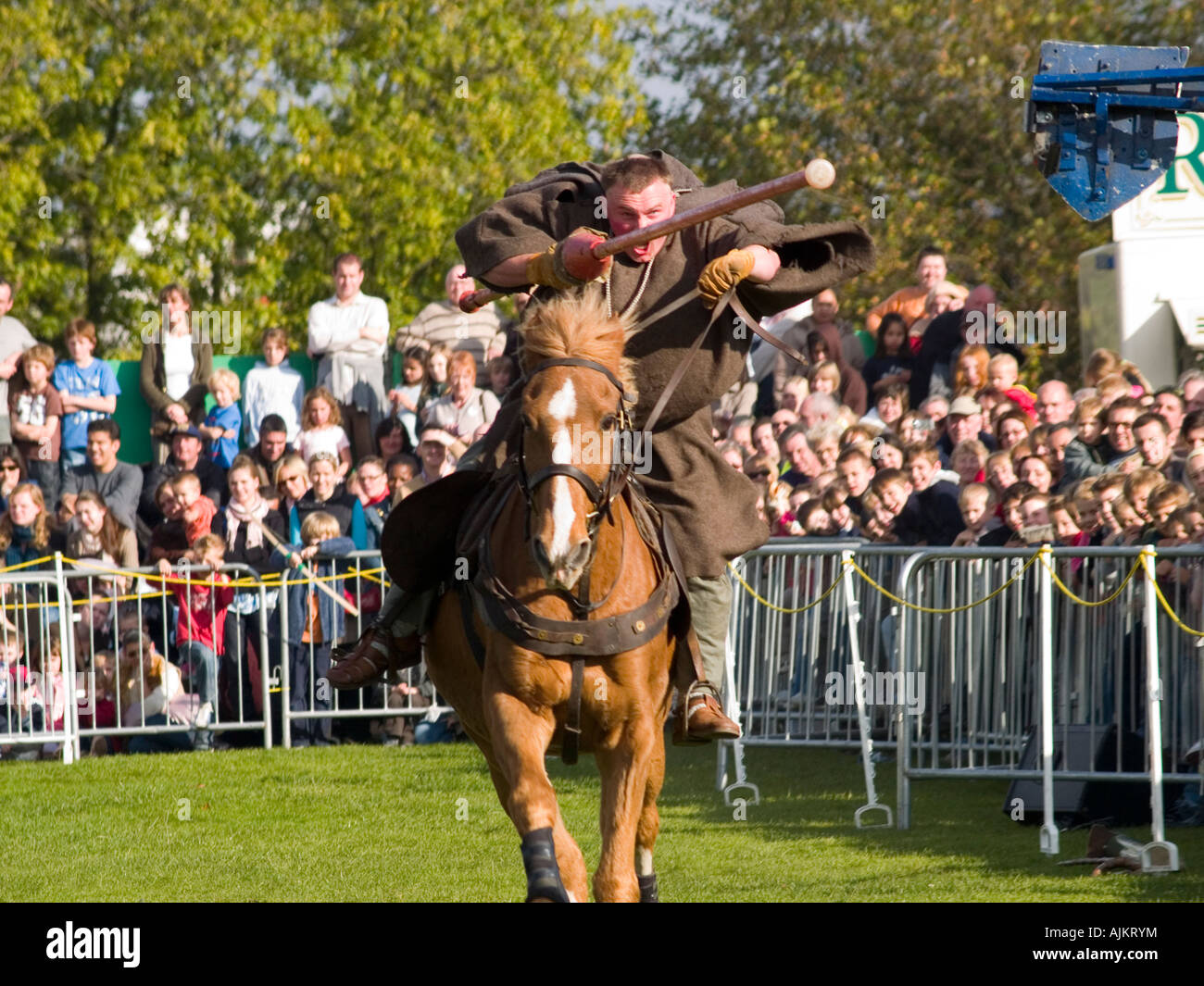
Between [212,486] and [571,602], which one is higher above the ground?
[212,486]

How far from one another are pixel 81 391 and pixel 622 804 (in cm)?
1080

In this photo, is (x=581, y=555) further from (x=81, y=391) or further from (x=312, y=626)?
(x=81, y=391)

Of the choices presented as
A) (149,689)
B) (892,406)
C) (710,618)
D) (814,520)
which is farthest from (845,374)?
(710,618)

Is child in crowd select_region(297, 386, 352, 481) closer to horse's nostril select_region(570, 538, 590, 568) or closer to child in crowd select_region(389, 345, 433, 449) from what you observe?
child in crowd select_region(389, 345, 433, 449)

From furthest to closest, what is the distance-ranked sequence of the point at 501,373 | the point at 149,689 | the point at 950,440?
the point at 501,373 → the point at 149,689 → the point at 950,440

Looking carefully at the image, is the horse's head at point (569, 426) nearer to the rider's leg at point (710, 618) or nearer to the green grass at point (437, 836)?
the rider's leg at point (710, 618)

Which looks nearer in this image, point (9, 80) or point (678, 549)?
point (678, 549)

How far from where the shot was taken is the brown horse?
20.1 ft

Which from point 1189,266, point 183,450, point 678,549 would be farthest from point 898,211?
point 678,549

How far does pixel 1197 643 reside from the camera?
9109 mm

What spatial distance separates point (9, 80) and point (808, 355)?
13497 millimetres

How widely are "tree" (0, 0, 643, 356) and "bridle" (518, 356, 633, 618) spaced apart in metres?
19.3

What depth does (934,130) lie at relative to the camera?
27938 millimetres

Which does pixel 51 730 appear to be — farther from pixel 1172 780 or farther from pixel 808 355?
pixel 1172 780
